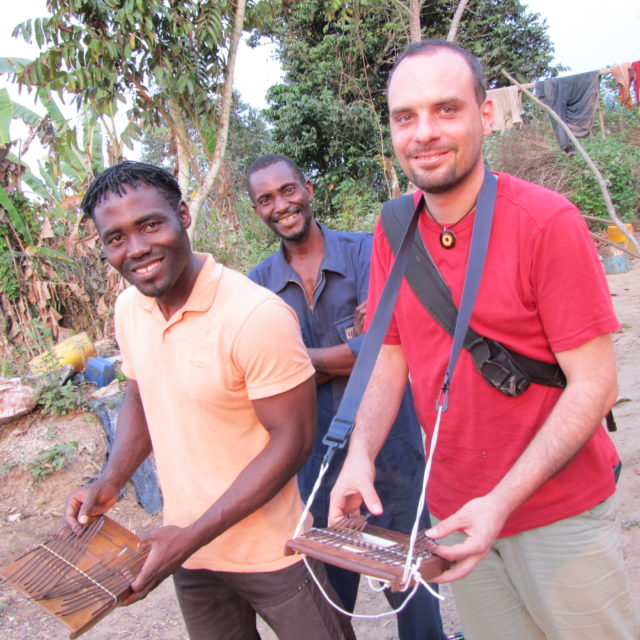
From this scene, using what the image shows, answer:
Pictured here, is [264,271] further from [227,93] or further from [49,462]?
[227,93]

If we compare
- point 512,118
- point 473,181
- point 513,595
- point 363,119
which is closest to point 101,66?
point 473,181

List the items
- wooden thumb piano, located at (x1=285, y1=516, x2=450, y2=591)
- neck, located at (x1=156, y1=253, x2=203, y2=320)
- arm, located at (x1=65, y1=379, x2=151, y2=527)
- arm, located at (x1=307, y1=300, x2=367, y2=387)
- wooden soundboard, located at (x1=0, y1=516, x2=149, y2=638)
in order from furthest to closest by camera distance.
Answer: arm, located at (x1=307, y1=300, x2=367, y2=387) < arm, located at (x1=65, y1=379, x2=151, y2=527) < neck, located at (x1=156, y1=253, x2=203, y2=320) < wooden soundboard, located at (x1=0, y1=516, x2=149, y2=638) < wooden thumb piano, located at (x1=285, y1=516, x2=450, y2=591)

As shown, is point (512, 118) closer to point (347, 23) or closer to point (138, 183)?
point (347, 23)

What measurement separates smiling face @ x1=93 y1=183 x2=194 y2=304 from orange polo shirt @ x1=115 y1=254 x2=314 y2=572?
10 centimetres

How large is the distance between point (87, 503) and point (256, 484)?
633mm

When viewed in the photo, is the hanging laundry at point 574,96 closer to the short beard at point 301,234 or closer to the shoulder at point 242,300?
the short beard at point 301,234

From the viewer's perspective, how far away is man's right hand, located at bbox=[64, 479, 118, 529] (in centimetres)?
191

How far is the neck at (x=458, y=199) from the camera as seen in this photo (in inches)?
62.5

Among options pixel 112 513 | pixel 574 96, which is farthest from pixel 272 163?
pixel 574 96

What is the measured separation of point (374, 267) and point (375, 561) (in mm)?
906

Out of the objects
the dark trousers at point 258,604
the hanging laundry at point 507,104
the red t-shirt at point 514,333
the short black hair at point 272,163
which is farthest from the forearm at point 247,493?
the hanging laundry at point 507,104

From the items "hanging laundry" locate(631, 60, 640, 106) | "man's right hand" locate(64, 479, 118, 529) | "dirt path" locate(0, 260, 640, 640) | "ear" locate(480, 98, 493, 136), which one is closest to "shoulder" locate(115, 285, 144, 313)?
"man's right hand" locate(64, 479, 118, 529)

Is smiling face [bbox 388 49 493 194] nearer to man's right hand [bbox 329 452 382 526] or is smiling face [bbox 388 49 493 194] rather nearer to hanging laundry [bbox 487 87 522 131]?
man's right hand [bbox 329 452 382 526]

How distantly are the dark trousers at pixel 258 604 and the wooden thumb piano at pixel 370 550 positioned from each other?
0.44 m
